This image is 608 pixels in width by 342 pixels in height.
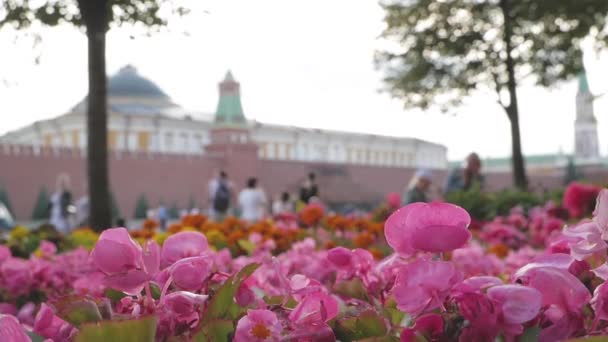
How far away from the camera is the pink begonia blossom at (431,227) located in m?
0.73

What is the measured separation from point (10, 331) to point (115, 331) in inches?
5.5

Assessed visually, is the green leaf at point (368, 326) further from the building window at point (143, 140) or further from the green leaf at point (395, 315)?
the building window at point (143, 140)

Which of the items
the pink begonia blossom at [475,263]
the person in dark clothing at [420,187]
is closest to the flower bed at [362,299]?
the pink begonia blossom at [475,263]

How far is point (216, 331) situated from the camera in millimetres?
736

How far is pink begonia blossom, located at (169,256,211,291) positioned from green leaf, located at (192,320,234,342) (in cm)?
10

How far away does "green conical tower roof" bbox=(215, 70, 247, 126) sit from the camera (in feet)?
120

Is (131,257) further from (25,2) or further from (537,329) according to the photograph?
(25,2)

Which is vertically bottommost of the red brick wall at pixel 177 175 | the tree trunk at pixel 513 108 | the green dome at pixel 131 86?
the red brick wall at pixel 177 175

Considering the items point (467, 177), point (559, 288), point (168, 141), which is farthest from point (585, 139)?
point (559, 288)

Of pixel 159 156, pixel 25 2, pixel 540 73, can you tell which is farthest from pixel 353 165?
pixel 25 2

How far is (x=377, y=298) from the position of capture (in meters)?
1.10

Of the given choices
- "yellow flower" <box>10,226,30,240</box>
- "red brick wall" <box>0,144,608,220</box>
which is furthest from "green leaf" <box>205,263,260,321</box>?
"red brick wall" <box>0,144,608,220</box>

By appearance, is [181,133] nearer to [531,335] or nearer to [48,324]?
[48,324]

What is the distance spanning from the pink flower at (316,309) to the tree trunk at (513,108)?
43.7 ft
